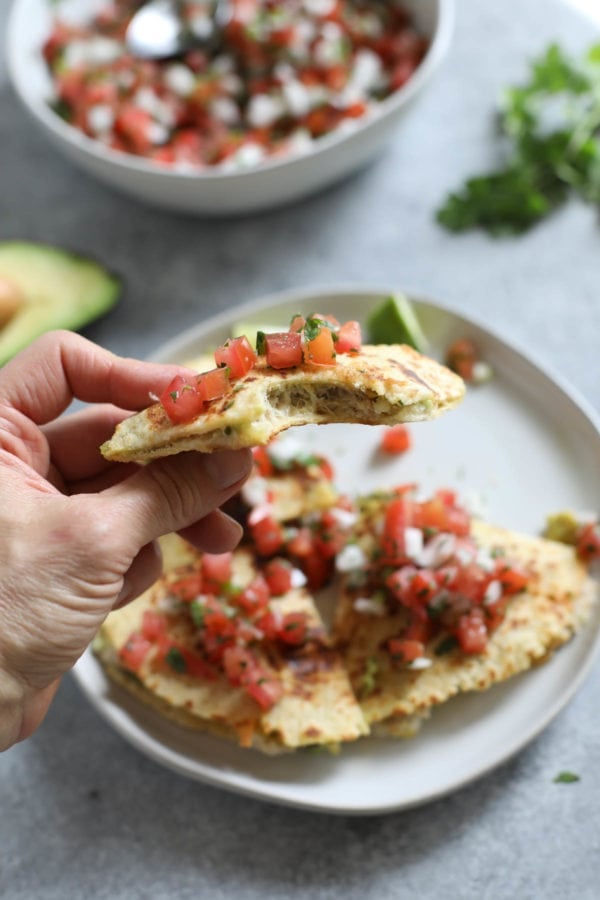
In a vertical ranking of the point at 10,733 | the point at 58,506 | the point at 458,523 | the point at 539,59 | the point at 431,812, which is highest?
the point at 539,59

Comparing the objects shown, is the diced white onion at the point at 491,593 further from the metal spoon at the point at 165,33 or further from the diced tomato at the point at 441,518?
the metal spoon at the point at 165,33

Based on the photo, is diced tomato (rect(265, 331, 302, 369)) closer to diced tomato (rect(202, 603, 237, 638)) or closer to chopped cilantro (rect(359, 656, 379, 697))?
diced tomato (rect(202, 603, 237, 638))

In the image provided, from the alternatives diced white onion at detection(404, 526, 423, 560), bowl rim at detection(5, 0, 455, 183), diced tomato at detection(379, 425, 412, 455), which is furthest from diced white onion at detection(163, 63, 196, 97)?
diced white onion at detection(404, 526, 423, 560)

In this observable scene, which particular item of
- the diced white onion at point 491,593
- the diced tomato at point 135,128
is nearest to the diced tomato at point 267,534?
the diced white onion at point 491,593

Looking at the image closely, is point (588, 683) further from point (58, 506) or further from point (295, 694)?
point (58, 506)

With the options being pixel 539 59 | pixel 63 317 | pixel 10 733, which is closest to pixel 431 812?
pixel 10 733

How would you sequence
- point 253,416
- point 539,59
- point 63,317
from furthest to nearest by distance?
point 539,59 → point 63,317 → point 253,416
